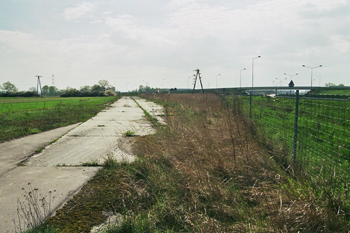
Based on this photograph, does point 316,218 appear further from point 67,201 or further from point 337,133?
point 337,133

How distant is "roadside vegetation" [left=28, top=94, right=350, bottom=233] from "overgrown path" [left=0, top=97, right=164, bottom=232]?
1.24 ft

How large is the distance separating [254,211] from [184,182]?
1.09 metres

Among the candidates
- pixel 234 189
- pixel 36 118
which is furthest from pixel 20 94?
pixel 234 189

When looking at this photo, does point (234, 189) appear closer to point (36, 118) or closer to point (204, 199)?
point (204, 199)

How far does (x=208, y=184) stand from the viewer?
357cm

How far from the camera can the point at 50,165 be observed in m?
5.87

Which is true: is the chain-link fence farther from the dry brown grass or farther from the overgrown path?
the overgrown path

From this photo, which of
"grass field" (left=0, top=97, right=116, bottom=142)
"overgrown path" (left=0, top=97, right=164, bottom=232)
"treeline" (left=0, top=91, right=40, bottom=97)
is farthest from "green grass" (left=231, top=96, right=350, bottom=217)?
"treeline" (left=0, top=91, right=40, bottom=97)

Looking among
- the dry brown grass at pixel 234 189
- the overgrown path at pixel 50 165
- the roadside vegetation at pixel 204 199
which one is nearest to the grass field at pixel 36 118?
the overgrown path at pixel 50 165

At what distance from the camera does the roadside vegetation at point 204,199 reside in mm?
2826

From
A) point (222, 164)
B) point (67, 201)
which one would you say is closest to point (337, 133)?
point (222, 164)

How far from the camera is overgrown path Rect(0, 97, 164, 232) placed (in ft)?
13.5

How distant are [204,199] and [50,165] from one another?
3646 mm

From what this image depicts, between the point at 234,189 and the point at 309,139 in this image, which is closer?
the point at 234,189
